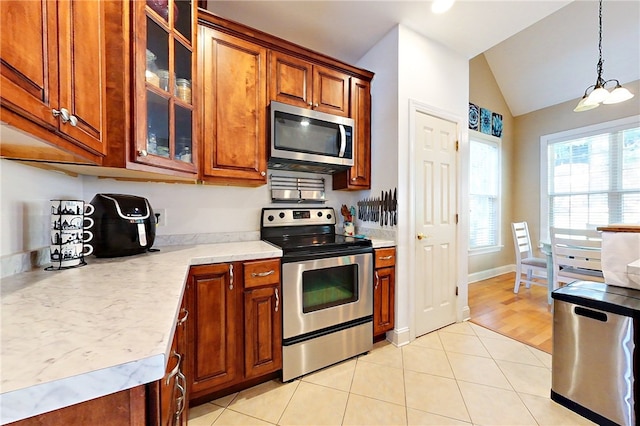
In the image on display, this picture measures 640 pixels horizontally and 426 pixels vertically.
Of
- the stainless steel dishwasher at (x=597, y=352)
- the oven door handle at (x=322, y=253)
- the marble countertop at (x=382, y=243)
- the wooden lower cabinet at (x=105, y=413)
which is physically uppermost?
the marble countertop at (x=382, y=243)

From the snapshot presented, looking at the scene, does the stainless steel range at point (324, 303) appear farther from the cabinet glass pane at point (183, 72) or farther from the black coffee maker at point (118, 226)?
the cabinet glass pane at point (183, 72)

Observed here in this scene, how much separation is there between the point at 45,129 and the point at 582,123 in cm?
558

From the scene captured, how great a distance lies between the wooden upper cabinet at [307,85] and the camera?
1933 millimetres

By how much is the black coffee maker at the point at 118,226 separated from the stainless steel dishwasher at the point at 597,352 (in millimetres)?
2449

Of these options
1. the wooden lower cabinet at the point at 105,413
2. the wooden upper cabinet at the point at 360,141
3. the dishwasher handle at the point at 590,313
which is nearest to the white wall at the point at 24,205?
the wooden lower cabinet at the point at 105,413

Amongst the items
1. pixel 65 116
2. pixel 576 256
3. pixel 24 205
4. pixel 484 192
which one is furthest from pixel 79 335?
pixel 484 192

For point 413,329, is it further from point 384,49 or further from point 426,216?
point 384,49

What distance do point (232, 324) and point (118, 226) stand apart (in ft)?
2.75

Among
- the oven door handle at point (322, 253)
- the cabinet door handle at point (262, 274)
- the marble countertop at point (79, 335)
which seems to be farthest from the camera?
the oven door handle at point (322, 253)

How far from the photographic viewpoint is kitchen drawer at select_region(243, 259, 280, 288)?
1.54 meters

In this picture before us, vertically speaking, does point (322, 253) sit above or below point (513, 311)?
above

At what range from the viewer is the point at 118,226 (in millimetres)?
1335

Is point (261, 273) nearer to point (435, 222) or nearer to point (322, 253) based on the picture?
point (322, 253)

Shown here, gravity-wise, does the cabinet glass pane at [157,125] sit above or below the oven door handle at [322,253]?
above
